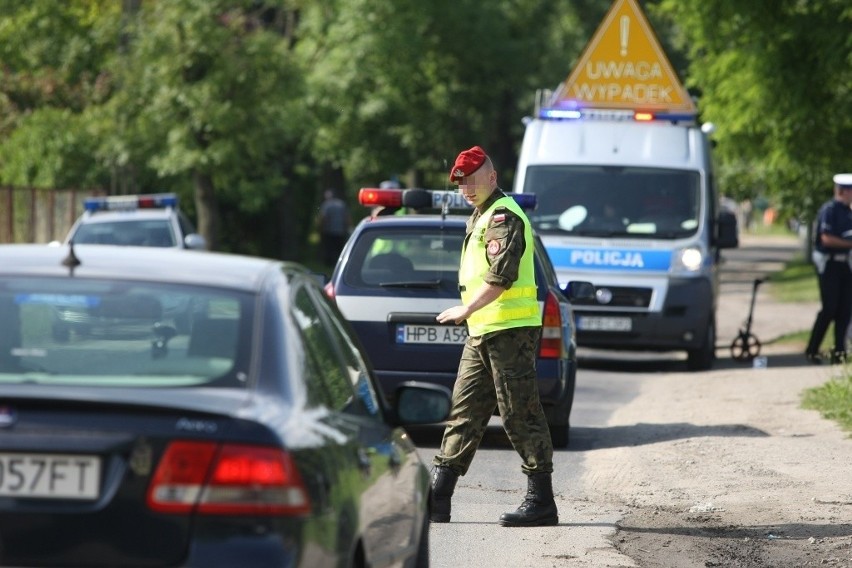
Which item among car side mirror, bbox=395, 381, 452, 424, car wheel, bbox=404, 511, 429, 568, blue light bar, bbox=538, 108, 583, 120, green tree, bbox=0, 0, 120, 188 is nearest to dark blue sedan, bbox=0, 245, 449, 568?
car side mirror, bbox=395, 381, 452, 424

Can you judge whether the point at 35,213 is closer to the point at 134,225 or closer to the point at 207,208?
the point at 207,208

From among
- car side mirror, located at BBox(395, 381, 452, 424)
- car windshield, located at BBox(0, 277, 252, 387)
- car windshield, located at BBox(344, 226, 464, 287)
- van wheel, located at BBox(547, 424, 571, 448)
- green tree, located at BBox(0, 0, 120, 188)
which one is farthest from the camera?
green tree, located at BBox(0, 0, 120, 188)

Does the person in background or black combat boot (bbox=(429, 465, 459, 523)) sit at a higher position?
black combat boot (bbox=(429, 465, 459, 523))

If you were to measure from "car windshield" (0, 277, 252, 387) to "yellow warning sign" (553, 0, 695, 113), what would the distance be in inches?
635

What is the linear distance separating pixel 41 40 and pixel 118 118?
6.08 meters

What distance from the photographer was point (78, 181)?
33.2m

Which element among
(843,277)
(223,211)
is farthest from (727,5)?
(223,211)

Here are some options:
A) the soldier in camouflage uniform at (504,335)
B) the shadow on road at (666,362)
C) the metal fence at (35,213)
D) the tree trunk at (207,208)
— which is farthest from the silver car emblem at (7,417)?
the tree trunk at (207,208)

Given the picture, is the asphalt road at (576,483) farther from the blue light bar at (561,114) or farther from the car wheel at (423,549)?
the blue light bar at (561,114)

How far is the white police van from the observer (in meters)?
18.0

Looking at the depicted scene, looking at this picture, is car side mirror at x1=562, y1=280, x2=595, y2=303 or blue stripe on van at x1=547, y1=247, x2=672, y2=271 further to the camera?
blue stripe on van at x1=547, y1=247, x2=672, y2=271

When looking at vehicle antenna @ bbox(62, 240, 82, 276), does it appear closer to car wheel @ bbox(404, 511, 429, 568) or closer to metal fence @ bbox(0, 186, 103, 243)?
car wheel @ bbox(404, 511, 429, 568)

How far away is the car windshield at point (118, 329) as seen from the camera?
177 inches

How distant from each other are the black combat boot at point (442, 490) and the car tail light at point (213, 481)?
14.1 feet
